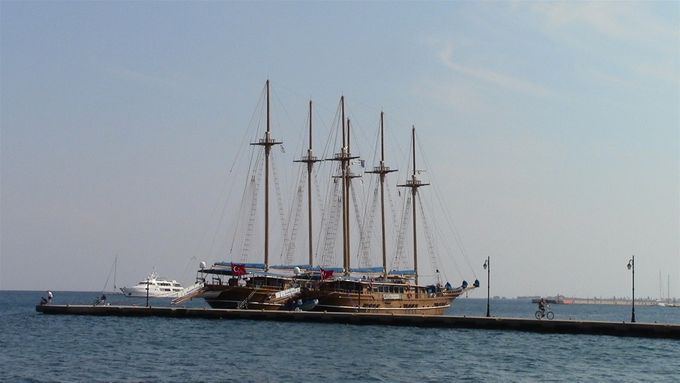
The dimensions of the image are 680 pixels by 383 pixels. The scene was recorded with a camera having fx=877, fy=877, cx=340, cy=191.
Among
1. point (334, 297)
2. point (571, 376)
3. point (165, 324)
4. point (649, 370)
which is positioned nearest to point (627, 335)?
point (649, 370)

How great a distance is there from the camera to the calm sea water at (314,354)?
4375cm

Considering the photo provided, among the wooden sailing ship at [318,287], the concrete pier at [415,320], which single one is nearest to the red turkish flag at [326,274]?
the wooden sailing ship at [318,287]

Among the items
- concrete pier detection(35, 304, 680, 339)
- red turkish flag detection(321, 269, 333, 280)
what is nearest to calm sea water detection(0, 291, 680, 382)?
concrete pier detection(35, 304, 680, 339)

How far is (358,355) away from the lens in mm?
52531

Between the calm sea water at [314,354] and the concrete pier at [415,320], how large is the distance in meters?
1.03

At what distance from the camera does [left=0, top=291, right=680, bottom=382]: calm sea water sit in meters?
43.8

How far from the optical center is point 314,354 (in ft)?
172

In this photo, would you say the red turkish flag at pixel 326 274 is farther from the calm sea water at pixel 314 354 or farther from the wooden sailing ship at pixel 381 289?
the calm sea water at pixel 314 354

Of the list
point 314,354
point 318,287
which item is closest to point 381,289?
point 318,287

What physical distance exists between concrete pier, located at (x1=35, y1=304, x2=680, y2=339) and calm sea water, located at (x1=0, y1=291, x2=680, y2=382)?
3.37 ft

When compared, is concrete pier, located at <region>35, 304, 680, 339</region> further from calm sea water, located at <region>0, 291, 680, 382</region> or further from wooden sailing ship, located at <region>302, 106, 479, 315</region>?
wooden sailing ship, located at <region>302, 106, 479, 315</region>

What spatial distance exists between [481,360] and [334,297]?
→ 36302 millimetres

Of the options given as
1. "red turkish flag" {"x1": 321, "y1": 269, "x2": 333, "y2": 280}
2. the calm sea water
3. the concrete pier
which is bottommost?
the calm sea water

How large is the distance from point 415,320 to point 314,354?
884 inches
